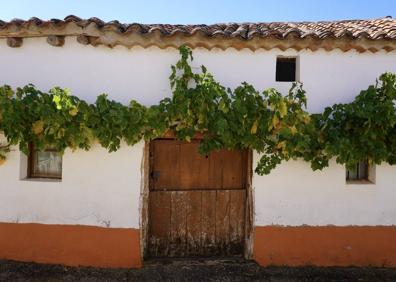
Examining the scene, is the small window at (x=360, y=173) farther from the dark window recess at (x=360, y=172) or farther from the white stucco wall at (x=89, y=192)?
the white stucco wall at (x=89, y=192)

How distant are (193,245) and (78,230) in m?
1.64

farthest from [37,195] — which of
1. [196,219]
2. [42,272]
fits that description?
[196,219]

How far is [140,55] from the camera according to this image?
4.69 metres

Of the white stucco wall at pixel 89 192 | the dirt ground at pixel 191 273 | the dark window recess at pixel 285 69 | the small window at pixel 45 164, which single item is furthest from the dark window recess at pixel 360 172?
the small window at pixel 45 164

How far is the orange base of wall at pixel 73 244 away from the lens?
467 cm

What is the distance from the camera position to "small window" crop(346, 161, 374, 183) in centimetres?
493

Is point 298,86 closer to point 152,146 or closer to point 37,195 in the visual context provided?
point 152,146

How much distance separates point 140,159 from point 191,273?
1706 mm

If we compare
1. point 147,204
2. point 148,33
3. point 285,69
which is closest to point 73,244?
point 147,204

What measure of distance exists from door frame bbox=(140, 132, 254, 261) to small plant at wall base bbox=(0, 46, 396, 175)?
385 mm

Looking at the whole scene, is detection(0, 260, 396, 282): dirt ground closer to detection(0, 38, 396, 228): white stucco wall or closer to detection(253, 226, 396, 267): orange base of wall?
detection(253, 226, 396, 267): orange base of wall

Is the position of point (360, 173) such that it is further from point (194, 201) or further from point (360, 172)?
point (194, 201)

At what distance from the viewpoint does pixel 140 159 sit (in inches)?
184

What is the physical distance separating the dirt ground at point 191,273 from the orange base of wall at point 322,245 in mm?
111
